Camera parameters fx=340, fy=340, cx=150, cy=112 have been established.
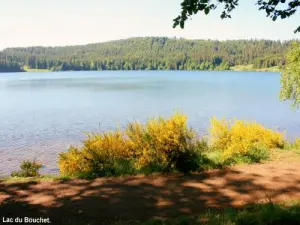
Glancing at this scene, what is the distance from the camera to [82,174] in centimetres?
1073

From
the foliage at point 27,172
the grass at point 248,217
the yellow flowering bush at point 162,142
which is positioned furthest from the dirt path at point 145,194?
the foliage at point 27,172

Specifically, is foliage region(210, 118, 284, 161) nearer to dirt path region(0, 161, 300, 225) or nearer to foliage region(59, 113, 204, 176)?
foliage region(59, 113, 204, 176)

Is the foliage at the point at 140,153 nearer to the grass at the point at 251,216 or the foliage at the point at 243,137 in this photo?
the foliage at the point at 243,137

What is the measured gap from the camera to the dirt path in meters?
7.26

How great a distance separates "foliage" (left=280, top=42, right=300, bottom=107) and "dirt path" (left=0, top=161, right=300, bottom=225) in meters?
12.8

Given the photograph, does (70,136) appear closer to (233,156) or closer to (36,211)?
(233,156)

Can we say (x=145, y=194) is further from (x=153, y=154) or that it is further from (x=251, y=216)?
(x=251, y=216)

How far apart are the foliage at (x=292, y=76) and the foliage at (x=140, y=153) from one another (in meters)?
12.3

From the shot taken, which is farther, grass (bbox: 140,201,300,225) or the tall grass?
the tall grass

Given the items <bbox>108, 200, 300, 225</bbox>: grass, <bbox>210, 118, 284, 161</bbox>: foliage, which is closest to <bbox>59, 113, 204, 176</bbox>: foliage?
<bbox>210, 118, 284, 161</bbox>: foliage

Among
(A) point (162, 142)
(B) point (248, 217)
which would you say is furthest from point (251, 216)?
(A) point (162, 142)

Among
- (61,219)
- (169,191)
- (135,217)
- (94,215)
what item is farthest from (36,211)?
(169,191)

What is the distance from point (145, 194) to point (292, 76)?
17.1m

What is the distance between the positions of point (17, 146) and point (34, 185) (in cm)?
1636
